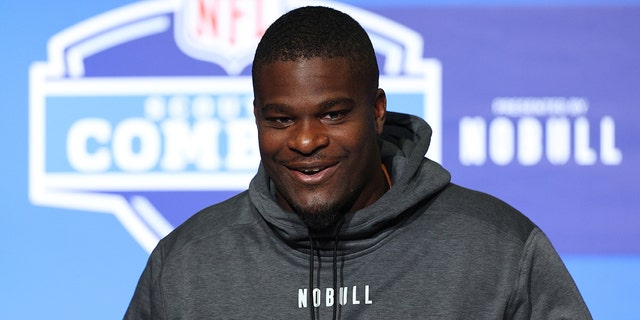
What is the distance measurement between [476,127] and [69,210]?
80 cm

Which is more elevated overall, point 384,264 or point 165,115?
point 165,115

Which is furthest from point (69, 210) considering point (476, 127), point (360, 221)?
point (360, 221)

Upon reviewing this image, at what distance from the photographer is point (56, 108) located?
206cm

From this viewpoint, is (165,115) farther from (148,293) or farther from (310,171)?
(310,171)

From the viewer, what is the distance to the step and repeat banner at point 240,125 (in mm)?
2023

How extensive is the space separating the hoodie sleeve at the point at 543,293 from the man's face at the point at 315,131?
0.21 m

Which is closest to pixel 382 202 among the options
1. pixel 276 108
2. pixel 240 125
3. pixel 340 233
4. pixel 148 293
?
pixel 340 233

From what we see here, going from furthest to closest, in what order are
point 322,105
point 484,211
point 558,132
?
1. point 558,132
2. point 484,211
3. point 322,105

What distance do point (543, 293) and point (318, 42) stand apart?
373 millimetres

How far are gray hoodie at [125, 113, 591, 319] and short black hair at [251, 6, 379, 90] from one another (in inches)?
6.5

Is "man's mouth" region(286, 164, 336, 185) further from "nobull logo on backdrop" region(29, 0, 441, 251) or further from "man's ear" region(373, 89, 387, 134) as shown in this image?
"nobull logo on backdrop" region(29, 0, 441, 251)

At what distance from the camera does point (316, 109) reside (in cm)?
113

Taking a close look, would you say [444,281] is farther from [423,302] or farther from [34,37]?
[34,37]

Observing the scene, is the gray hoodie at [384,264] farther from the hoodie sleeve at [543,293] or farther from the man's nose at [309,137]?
the man's nose at [309,137]
